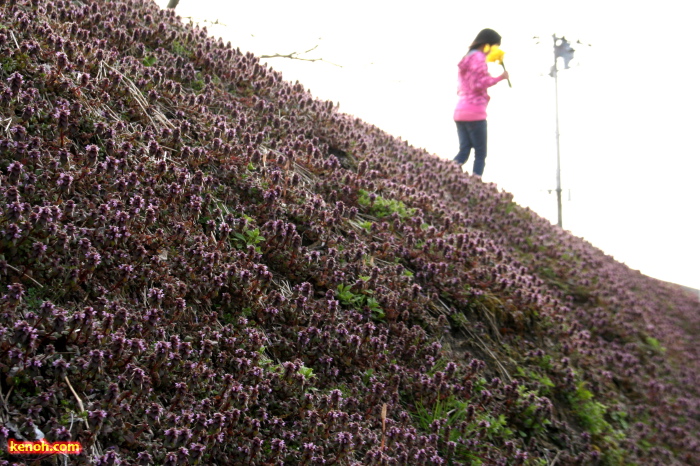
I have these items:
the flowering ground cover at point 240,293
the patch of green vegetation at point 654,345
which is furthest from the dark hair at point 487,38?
the patch of green vegetation at point 654,345

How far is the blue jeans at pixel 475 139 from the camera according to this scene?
1177 centimetres

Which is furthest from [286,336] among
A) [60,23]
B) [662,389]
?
[662,389]

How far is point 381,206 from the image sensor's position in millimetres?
6359

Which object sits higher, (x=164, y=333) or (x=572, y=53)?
(x=572, y=53)

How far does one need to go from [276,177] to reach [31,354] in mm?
2889

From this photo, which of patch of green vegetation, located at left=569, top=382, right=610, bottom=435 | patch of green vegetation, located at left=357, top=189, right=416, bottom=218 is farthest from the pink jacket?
patch of green vegetation, located at left=569, top=382, right=610, bottom=435

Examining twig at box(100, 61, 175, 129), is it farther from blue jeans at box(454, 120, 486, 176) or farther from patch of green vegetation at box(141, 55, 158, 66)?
blue jeans at box(454, 120, 486, 176)

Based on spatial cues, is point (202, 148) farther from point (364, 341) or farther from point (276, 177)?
point (364, 341)

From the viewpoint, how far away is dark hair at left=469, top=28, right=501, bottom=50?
11500 millimetres

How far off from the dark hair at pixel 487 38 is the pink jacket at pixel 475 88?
205 mm

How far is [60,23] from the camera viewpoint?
5422 mm

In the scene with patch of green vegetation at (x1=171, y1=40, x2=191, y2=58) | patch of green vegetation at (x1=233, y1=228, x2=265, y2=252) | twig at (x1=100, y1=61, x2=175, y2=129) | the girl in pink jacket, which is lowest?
patch of green vegetation at (x1=233, y1=228, x2=265, y2=252)

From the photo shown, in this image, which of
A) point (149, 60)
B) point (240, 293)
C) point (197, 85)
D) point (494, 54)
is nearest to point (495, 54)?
point (494, 54)

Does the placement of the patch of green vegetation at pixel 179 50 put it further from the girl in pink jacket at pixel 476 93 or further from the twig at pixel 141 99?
the girl in pink jacket at pixel 476 93
